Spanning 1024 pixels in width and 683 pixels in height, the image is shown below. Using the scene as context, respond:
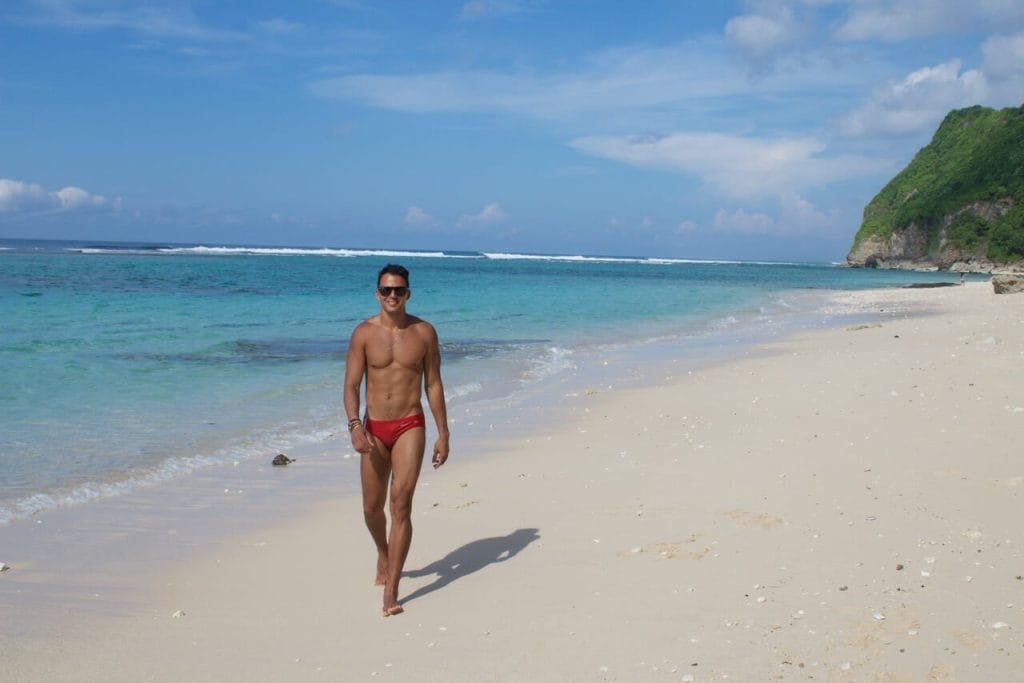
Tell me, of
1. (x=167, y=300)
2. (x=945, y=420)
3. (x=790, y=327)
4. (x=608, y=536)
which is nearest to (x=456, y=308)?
(x=167, y=300)

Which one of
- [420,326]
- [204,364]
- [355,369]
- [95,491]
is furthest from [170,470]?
[204,364]

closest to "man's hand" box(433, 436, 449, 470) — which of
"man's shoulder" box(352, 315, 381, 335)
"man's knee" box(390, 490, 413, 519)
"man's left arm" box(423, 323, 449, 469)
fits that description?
"man's left arm" box(423, 323, 449, 469)

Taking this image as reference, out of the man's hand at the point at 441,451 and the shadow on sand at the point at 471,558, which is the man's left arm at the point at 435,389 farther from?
the shadow on sand at the point at 471,558

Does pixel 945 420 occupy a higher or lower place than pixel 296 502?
higher

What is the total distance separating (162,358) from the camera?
16.3 meters

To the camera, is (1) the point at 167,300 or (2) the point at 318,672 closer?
(2) the point at 318,672

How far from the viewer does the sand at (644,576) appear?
13.3 feet

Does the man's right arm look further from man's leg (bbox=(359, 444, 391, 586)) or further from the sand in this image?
the sand

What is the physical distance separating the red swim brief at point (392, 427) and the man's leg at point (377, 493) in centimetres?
5

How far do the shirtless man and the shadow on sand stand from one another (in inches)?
12.5

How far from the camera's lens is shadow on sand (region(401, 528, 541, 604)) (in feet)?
17.4

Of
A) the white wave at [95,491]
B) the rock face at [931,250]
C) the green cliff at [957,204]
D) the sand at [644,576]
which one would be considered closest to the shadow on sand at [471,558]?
the sand at [644,576]

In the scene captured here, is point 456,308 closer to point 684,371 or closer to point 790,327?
point 790,327

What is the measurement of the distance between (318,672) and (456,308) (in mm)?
28782
